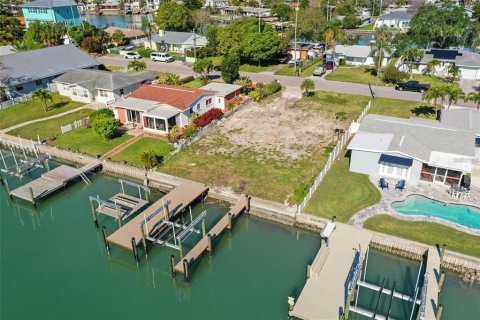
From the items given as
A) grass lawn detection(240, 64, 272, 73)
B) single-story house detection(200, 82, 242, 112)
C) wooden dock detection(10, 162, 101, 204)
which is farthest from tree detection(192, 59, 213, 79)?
wooden dock detection(10, 162, 101, 204)

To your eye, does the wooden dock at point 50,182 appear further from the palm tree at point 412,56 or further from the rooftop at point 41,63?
the palm tree at point 412,56

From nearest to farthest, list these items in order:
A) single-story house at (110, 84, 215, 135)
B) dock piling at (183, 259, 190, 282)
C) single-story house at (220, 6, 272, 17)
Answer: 1. dock piling at (183, 259, 190, 282)
2. single-story house at (110, 84, 215, 135)
3. single-story house at (220, 6, 272, 17)

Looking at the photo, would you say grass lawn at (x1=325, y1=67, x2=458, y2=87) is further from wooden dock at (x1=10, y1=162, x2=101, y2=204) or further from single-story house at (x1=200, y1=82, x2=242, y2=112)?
wooden dock at (x1=10, y1=162, x2=101, y2=204)

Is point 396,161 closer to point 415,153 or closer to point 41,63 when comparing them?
point 415,153

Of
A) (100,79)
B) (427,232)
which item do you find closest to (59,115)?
(100,79)

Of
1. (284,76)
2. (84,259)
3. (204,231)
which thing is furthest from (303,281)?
(284,76)

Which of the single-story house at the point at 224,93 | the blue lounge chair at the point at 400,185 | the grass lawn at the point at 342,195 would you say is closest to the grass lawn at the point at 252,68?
the single-story house at the point at 224,93
